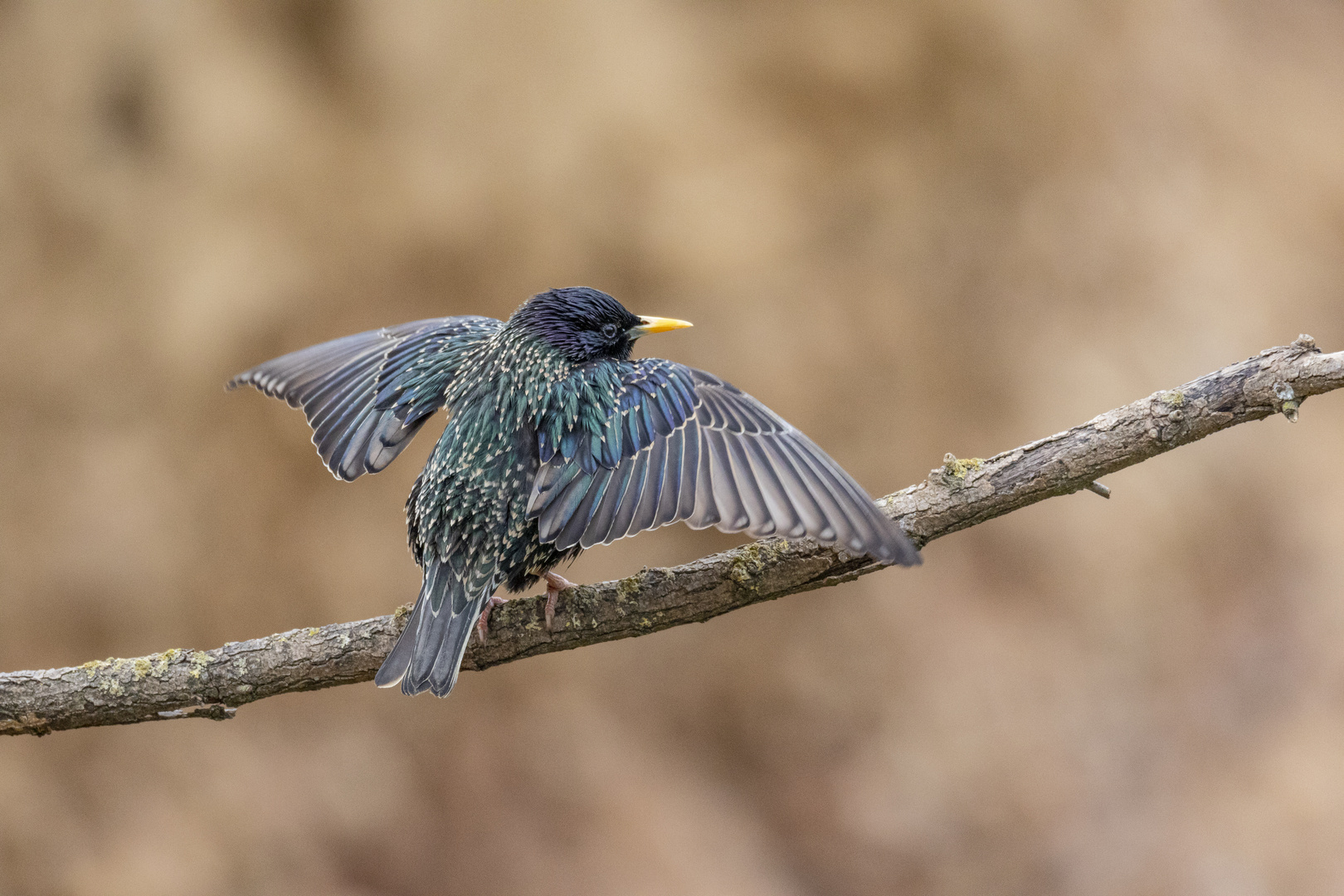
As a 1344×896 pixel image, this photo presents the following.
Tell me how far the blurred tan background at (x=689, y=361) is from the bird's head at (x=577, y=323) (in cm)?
272

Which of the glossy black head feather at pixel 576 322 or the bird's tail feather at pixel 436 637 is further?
the glossy black head feather at pixel 576 322

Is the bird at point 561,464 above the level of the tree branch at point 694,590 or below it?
above

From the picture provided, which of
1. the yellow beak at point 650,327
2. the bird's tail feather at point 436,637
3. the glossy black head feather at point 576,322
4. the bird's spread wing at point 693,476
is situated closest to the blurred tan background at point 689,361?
the yellow beak at point 650,327

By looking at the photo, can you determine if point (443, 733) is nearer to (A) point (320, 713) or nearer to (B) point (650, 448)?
(A) point (320, 713)

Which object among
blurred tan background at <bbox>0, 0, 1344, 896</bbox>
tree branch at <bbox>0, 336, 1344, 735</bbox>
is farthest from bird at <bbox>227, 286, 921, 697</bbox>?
blurred tan background at <bbox>0, 0, 1344, 896</bbox>

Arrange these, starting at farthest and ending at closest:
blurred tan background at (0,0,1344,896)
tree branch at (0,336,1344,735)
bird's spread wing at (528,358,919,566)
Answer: blurred tan background at (0,0,1344,896) → tree branch at (0,336,1344,735) → bird's spread wing at (528,358,919,566)

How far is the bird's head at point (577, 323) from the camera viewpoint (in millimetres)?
2953

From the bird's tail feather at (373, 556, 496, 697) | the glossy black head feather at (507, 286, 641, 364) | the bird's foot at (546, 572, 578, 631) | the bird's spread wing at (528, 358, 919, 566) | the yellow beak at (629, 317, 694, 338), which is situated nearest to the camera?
the bird's spread wing at (528, 358, 919, 566)

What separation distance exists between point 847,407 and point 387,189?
277 centimetres

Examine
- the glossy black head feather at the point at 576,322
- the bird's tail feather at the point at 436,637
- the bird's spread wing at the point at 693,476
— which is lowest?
the bird's tail feather at the point at 436,637

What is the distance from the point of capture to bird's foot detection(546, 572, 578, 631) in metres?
2.54

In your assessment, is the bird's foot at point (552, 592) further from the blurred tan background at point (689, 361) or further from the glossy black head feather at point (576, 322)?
the blurred tan background at point (689, 361)

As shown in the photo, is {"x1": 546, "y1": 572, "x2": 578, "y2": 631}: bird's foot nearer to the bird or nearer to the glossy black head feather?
the bird

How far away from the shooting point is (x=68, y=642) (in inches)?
221
